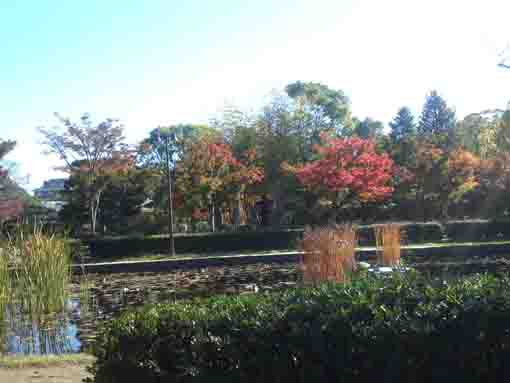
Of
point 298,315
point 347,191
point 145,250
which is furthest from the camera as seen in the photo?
point 347,191

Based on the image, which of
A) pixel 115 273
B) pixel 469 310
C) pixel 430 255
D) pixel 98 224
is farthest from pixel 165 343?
pixel 98 224

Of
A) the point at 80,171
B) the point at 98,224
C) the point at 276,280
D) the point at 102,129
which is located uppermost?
the point at 102,129

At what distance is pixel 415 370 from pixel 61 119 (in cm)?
2089

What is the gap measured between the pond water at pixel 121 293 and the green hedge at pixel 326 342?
1.54 meters

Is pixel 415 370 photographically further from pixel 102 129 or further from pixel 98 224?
pixel 98 224

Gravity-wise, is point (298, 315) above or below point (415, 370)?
above

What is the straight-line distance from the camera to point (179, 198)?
2155 centimetres

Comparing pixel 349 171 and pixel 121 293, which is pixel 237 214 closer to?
pixel 349 171

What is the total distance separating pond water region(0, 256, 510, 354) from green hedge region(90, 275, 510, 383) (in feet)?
5.06

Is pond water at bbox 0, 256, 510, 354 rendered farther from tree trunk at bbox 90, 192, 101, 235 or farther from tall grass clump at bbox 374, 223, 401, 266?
tree trunk at bbox 90, 192, 101, 235

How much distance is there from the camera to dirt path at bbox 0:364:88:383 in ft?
15.0

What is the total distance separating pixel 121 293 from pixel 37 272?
3876 mm

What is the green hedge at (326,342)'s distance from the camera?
2941 mm

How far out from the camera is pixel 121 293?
10.7 meters
